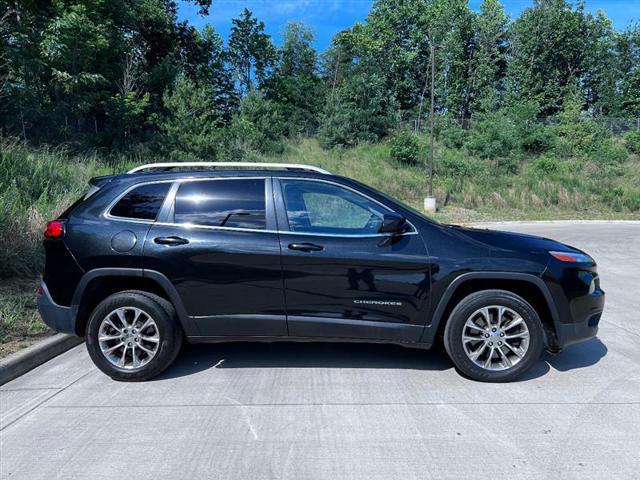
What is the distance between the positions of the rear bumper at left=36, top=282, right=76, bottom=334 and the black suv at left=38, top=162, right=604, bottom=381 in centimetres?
1

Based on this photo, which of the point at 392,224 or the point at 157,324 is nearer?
the point at 392,224

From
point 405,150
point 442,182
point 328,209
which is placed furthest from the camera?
point 405,150

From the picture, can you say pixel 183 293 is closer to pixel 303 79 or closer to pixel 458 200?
pixel 458 200

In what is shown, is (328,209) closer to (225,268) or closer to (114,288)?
(225,268)

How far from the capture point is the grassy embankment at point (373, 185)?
282 inches

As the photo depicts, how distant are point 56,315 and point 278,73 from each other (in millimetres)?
50962

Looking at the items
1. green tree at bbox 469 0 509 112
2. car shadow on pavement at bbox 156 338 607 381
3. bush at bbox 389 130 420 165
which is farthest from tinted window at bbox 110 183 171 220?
green tree at bbox 469 0 509 112

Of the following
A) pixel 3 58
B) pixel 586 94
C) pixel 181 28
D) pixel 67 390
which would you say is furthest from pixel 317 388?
pixel 586 94

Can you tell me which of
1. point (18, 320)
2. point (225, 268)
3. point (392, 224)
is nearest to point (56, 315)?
point (18, 320)

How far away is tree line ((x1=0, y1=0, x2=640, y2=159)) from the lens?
78.5 ft

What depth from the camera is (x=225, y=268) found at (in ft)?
14.1

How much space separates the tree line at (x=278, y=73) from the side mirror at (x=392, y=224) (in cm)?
1678

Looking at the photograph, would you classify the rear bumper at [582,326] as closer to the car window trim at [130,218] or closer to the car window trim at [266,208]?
the car window trim at [266,208]

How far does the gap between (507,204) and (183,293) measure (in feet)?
86.9
